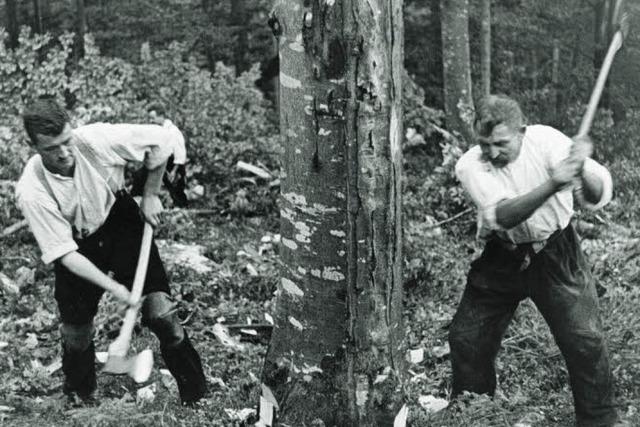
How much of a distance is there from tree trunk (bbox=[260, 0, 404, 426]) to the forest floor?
1.69 ft

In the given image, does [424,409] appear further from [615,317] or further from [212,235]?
[212,235]

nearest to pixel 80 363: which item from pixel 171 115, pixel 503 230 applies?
pixel 503 230

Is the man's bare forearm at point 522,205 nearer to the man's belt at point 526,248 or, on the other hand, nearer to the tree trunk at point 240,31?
the man's belt at point 526,248

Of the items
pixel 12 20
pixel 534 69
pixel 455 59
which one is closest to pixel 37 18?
pixel 12 20

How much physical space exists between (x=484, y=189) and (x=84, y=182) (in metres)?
2.01

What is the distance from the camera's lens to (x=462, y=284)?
677 cm

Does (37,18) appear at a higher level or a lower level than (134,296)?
lower

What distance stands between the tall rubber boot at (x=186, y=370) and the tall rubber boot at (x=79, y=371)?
51cm

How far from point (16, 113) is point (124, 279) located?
5689mm

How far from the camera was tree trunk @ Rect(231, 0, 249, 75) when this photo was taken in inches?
494

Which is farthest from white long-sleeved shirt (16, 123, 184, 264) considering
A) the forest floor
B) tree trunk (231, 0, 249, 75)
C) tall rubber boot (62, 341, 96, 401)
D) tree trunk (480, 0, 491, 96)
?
tree trunk (231, 0, 249, 75)

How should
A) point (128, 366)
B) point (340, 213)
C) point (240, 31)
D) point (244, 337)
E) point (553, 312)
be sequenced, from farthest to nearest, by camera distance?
point (240, 31) < point (244, 337) < point (128, 366) < point (553, 312) < point (340, 213)

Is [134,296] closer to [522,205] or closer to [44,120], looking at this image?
[44,120]

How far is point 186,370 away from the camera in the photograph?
464 centimetres
